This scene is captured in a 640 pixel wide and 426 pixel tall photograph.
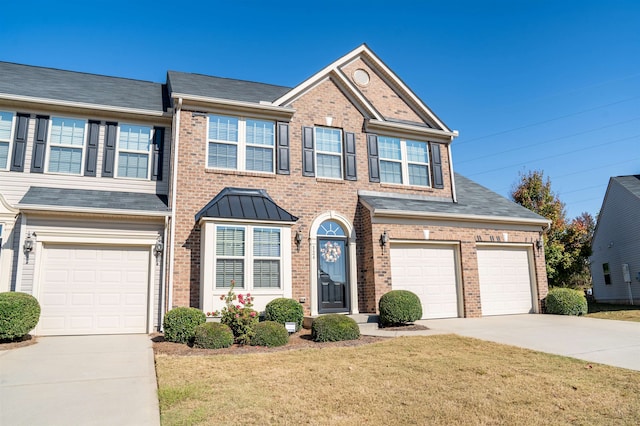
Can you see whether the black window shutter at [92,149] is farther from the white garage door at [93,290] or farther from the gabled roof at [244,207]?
the gabled roof at [244,207]

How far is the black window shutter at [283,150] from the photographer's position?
1327cm

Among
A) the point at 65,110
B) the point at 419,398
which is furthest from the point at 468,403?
the point at 65,110

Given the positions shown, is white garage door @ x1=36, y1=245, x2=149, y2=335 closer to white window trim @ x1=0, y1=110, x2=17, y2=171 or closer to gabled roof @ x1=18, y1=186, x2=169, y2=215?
gabled roof @ x1=18, y1=186, x2=169, y2=215

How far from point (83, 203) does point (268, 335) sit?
598 cm

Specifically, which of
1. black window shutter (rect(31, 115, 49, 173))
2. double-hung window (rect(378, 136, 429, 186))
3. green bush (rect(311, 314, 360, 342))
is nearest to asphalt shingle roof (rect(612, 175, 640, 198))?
double-hung window (rect(378, 136, 429, 186))

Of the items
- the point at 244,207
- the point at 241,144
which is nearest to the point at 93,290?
the point at 244,207

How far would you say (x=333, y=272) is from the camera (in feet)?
43.3

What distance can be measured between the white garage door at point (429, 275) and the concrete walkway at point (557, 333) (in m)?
0.57

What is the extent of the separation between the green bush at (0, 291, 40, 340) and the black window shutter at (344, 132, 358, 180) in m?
9.03

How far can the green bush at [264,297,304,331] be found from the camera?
10.5 m

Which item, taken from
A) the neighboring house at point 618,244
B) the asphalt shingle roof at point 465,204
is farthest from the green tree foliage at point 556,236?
the asphalt shingle roof at point 465,204

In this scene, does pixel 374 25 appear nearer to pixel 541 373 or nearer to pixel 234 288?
pixel 234 288

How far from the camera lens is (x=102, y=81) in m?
14.6

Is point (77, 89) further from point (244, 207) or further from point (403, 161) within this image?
point (403, 161)
